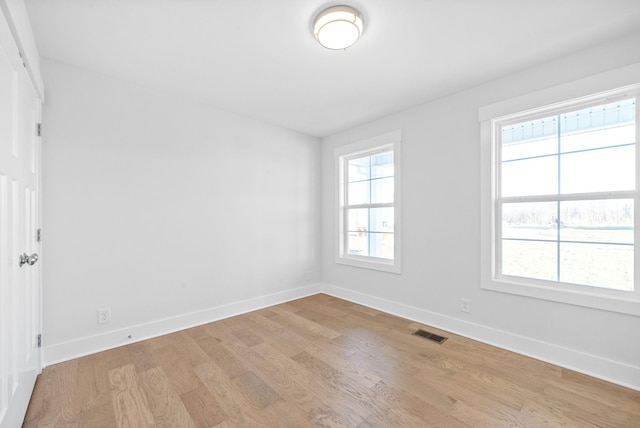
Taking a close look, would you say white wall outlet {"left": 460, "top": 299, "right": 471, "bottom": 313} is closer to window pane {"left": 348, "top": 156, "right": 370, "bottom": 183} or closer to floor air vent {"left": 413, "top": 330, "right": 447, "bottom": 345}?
floor air vent {"left": 413, "top": 330, "right": 447, "bottom": 345}

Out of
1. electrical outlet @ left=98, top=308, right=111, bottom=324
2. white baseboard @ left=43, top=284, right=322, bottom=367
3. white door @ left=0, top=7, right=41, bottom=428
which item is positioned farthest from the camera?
electrical outlet @ left=98, top=308, right=111, bottom=324

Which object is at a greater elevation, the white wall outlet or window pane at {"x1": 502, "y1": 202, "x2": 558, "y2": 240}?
window pane at {"x1": 502, "y1": 202, "x2": 558, "y2": 240}

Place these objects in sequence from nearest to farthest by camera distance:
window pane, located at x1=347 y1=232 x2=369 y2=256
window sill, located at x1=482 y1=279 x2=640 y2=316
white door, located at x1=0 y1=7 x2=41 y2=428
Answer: white door, located at x1=0 y1=7 x2=41 y2=428
window sill, located at x1=482 y1=279 x2=640 y2=316
window pane, located at x1=347 y1=232 x2=369 y2=256

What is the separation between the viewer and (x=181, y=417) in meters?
1.62

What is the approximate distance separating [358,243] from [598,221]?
2517 mm

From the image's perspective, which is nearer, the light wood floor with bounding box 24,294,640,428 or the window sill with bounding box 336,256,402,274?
the light wood floor with bounding box 24,294,640,428

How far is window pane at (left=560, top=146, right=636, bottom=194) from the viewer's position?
6.61 ft

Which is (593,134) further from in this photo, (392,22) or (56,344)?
(56,344)

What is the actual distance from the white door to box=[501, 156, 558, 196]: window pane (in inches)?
137

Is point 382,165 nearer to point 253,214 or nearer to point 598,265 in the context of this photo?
point 253,214

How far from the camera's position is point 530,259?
245cm

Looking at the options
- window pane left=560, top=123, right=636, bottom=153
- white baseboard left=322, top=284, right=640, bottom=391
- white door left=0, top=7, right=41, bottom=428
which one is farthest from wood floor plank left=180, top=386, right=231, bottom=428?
window pane left=560, top=123, right=636, bottom=153

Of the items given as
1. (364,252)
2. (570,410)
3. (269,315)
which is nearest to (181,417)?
(269,315)

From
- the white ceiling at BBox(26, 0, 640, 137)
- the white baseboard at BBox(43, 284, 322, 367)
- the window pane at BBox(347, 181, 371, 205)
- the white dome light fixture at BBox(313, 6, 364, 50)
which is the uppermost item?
the white ceiling at BBox(26, 0, 640, 137)
